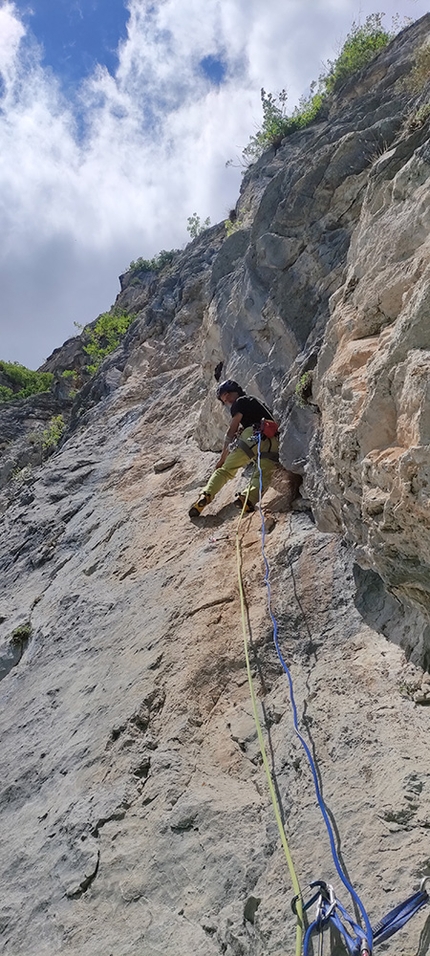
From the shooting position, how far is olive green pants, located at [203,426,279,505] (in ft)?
20.9

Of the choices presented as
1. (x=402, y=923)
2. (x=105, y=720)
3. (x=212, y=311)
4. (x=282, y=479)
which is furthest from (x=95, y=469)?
(x=402, y=923)

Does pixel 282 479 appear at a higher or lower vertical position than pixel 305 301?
lower

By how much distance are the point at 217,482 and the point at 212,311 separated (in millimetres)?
3550

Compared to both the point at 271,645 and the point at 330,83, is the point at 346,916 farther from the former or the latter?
the point at 330,83

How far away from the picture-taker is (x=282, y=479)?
6.23 m

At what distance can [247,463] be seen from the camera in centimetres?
695

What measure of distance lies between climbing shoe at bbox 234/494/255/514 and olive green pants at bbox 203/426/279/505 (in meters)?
0.05

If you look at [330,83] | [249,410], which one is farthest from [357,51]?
[249,410]

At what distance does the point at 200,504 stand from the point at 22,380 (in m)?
23.9

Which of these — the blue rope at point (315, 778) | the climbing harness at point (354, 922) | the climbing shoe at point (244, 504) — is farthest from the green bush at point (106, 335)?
the climbing harness at point (354, 922)

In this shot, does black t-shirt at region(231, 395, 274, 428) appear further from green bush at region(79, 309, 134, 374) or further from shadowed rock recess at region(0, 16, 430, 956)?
green bush at region(79, 309, 134, 374)

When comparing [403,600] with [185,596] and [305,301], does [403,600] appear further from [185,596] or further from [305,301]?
[305,301]

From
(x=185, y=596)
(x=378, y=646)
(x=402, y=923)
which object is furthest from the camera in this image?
(x=185, y=596)

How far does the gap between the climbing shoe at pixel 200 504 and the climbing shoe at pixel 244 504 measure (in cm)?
45
